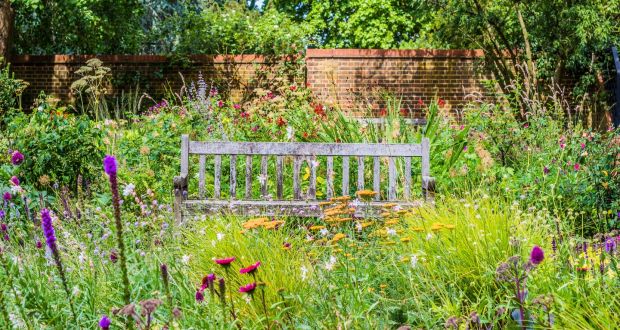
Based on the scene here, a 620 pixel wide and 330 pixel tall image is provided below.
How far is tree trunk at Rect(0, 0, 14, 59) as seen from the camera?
38.0 ft

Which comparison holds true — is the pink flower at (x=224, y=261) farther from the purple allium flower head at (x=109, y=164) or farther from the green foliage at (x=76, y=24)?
the green foliage at (x=76, y=24)

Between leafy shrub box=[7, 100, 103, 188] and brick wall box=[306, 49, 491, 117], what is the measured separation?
658 cm

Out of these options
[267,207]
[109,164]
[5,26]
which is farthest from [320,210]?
[5,26]

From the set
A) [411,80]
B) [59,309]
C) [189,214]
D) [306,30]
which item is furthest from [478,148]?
[306,30]

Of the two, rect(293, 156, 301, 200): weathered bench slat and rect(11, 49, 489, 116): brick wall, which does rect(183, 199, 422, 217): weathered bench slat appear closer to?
rect(293, 156, 301, 200): weathered bench slat

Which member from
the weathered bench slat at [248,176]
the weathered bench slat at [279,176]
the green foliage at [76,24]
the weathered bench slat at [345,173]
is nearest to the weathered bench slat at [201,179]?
the weathered bench slat at [248,176]

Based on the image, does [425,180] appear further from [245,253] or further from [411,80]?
[411,80]

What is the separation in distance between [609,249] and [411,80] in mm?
9763

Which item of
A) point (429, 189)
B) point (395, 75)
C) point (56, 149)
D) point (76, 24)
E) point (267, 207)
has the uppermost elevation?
point (76, 24)

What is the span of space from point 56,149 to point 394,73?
754cm

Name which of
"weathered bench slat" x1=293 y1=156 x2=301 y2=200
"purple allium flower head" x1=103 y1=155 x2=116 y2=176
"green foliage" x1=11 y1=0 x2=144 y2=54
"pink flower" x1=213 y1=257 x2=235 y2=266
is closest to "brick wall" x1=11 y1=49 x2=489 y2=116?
"green foliage" x1=11 y1=0 x2=144 y2=54

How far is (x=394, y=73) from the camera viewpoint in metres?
12.4

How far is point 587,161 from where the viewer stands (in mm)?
5594

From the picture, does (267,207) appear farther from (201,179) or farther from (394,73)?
(394,73)
